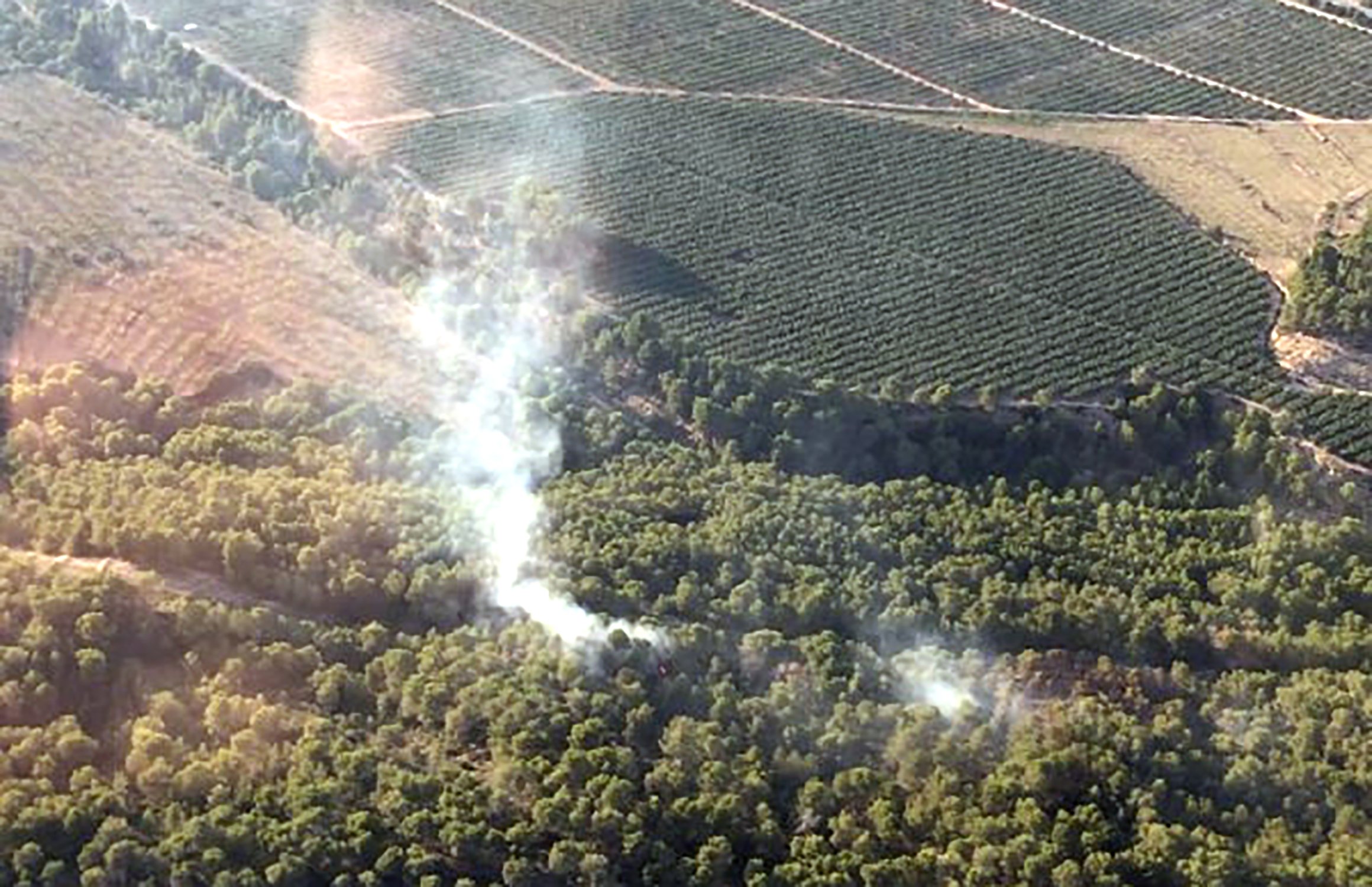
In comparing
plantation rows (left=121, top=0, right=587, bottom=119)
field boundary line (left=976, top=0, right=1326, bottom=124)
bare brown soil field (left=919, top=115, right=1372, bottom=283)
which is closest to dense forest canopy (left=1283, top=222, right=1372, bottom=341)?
bare brown soil field (left=919, top=115, right=1372, bottom=283)

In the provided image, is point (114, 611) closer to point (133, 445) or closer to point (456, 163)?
point (133, 445)

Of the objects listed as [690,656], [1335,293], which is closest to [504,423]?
[690,656]

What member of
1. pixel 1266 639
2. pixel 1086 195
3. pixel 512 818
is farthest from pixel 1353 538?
pixel 512 818

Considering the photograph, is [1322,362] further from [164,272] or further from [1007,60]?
[164,272]

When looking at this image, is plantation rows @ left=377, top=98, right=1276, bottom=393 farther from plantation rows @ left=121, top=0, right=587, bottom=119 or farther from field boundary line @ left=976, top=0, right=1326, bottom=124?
field boundary line @ left=976, top=0, right=1326, bottom=124

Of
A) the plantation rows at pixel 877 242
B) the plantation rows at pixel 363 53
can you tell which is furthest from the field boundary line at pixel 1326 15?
the plantation rows at pixel 363 53
